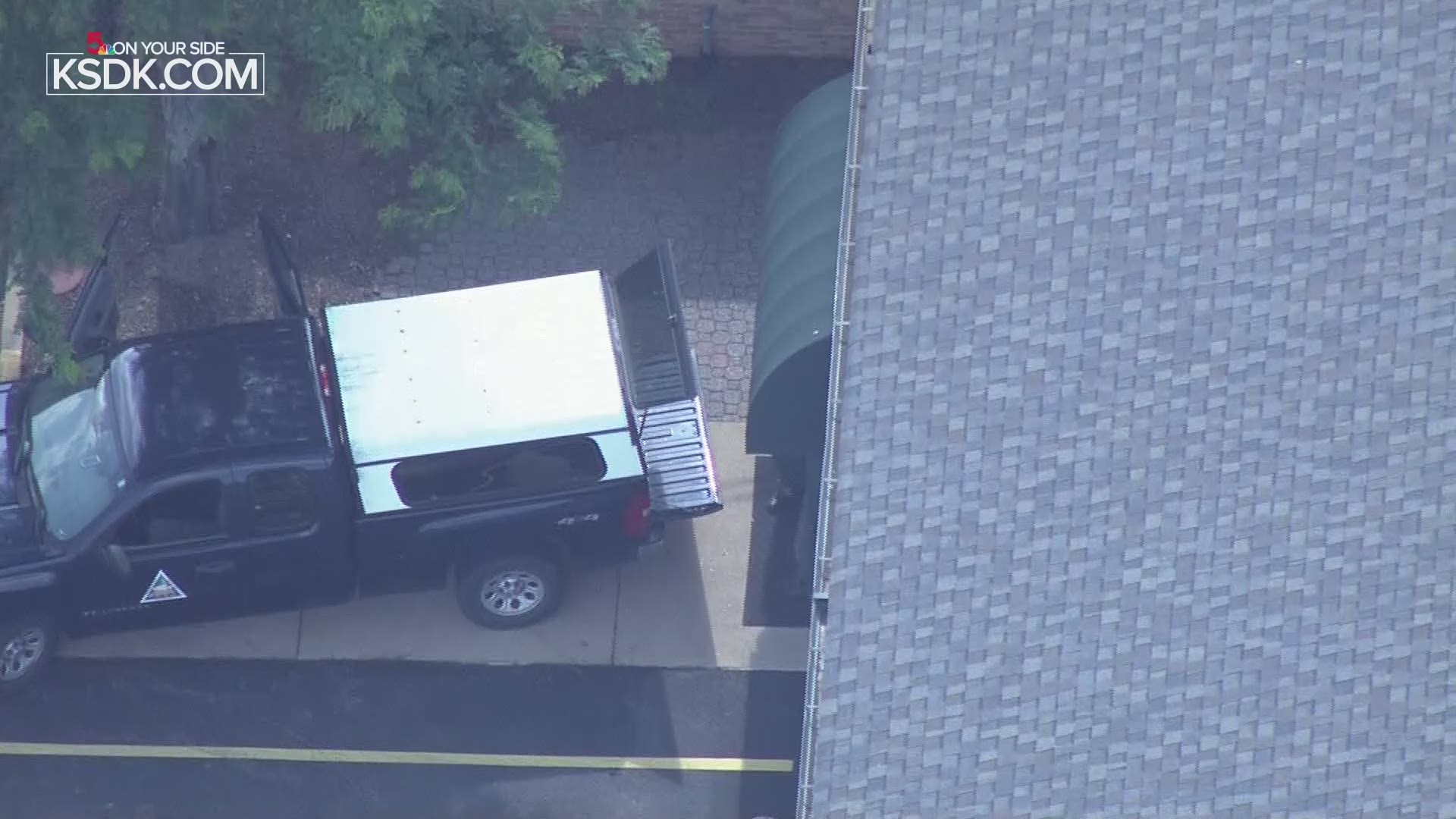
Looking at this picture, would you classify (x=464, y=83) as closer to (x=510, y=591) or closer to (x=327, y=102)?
(x=327, y=102)

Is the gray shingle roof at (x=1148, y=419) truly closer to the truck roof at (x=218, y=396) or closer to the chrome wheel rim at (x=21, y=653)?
the truck roof at (x=218, y=396)

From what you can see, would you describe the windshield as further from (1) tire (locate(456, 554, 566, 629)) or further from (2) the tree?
(1) tire (locate(456, 554, 566, 629))

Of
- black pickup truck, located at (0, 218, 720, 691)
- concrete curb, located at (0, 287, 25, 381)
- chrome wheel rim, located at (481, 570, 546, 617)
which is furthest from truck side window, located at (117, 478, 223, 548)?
Answer: concrete curb, located at (0, 287, 25, 381)

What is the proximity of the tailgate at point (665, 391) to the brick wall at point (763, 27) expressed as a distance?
3324 mm

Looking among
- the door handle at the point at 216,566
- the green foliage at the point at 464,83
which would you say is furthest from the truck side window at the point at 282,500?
the green foliage at the point at 464,83

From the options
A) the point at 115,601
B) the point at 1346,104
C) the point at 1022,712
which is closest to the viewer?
the point at 1022,712

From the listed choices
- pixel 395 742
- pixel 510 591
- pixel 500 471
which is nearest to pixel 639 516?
pixel 500 471

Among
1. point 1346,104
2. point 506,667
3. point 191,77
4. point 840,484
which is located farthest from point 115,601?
point 1346,104

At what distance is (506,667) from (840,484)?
159 inches

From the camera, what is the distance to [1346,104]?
415 inches

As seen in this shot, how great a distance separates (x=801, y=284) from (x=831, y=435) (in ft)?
8.30

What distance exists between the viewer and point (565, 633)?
43.4 ft

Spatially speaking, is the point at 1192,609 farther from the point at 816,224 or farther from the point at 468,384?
the point at 468,384

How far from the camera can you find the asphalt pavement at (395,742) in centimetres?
1243
